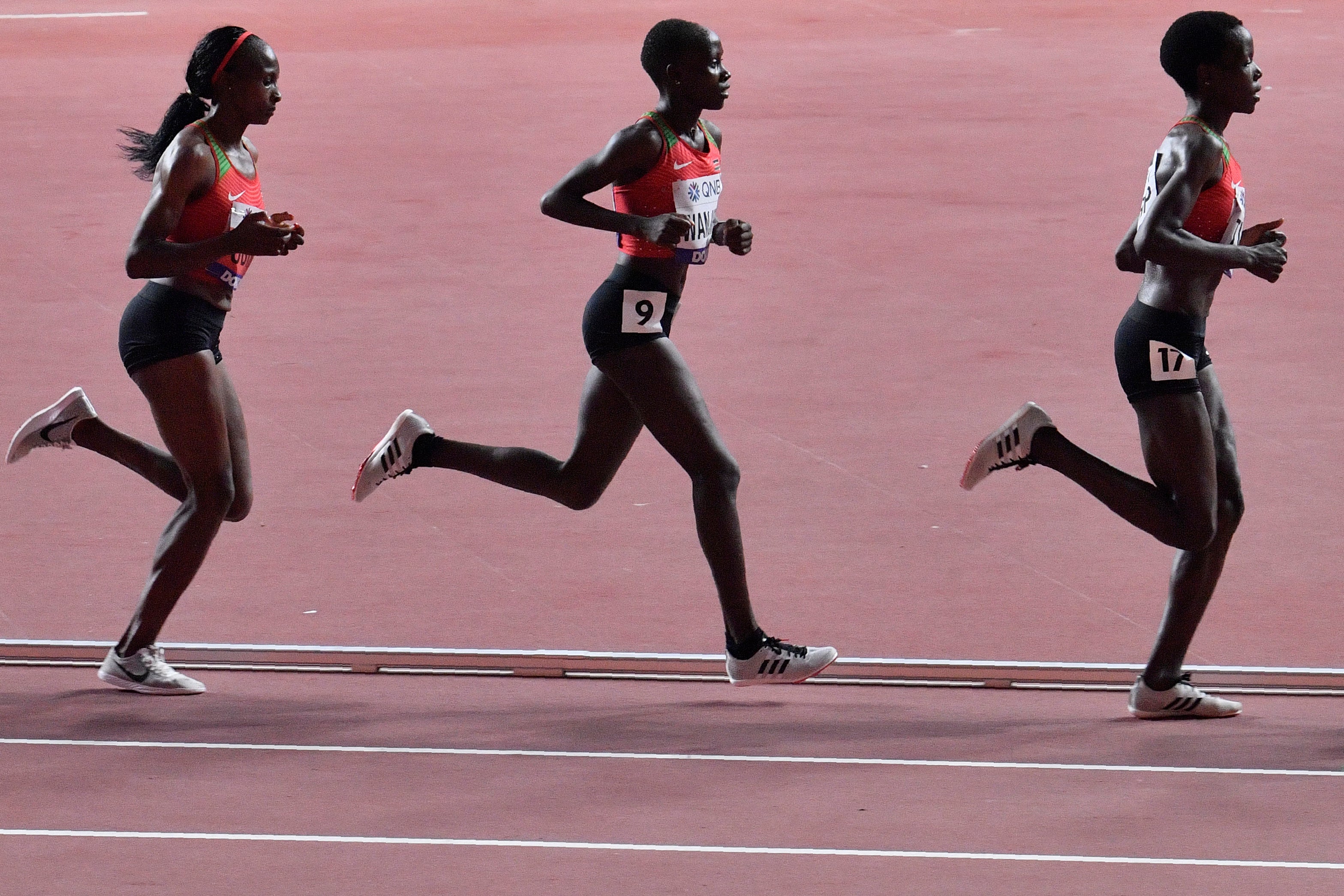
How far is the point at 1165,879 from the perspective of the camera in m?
4.57

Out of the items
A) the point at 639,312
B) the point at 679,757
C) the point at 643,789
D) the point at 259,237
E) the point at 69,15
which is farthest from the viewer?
the point at 69,15

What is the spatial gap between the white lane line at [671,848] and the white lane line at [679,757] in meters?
0.67

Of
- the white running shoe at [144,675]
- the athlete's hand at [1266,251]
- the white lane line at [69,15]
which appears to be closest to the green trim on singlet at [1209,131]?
the athlete's hand at [1266,251]

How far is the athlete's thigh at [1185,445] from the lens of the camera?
5641 millimetres

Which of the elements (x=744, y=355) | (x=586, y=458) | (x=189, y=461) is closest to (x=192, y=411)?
(x=189, y=461)

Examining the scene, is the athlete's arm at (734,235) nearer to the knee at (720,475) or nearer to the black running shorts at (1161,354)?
the knee at (720,475)

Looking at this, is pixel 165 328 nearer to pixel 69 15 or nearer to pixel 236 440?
pixel 236 440

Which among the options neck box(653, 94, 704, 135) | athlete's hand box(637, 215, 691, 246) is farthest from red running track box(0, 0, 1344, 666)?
neck box(653, 94, 704, 135)

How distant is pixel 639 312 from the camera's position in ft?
19.9

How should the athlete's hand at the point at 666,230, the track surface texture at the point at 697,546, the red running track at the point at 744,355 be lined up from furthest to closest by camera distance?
the red running track at the point at 744,355 → the athlete's hand at the point at 666,230 → the track surface texture at the point at 697,546

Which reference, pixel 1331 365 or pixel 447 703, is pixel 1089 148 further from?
pixel 447 703

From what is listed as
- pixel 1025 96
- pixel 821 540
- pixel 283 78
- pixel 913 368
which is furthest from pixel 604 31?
pixel 821 540

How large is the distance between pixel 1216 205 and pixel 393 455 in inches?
110

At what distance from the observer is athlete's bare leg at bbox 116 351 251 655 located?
5.98 metres
